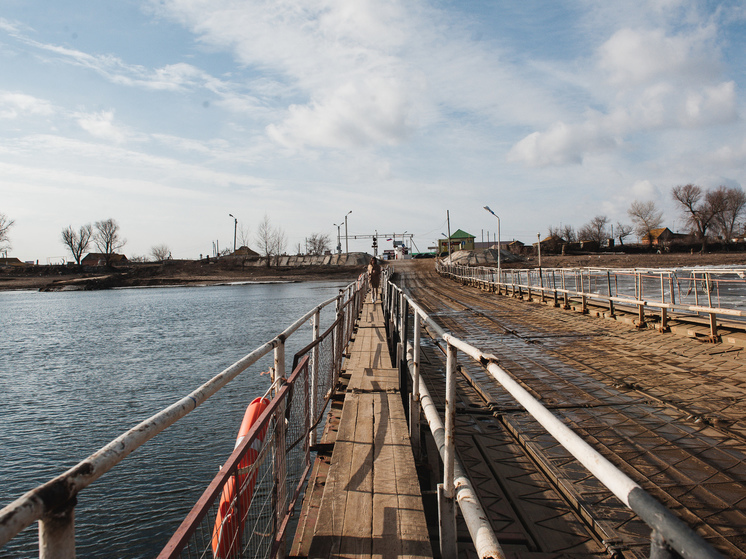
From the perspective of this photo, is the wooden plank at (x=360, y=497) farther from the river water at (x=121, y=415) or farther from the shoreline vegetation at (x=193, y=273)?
the shoreline vegetation at (x=193, y=273)

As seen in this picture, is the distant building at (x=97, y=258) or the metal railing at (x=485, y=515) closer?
the metal railing at (x=485, y=515)

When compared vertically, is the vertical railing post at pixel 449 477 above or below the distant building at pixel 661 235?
below

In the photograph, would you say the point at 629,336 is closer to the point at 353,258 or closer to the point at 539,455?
the point at 539,455

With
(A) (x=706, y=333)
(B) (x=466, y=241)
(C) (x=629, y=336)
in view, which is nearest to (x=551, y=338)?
(C) (x=629, y=336)

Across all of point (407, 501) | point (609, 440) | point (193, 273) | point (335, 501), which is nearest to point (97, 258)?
point (193, 273)

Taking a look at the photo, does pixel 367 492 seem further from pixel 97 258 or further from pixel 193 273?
pixel 97 258

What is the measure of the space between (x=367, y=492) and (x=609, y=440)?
352cm

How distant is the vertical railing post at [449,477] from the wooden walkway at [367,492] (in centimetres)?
14

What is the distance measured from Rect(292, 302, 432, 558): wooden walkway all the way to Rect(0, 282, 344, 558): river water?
3273 millimetres

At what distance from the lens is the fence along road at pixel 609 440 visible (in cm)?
413

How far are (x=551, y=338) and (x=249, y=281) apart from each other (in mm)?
71921

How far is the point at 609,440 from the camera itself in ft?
19.1

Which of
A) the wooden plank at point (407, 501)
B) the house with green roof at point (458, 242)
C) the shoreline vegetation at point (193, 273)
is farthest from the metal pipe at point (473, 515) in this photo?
the house with green roof at point (458, 242)

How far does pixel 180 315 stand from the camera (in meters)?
35.8
